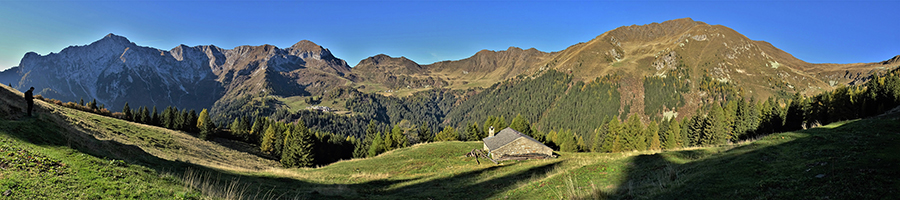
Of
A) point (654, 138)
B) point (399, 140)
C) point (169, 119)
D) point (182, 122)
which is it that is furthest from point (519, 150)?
point (169, 119)

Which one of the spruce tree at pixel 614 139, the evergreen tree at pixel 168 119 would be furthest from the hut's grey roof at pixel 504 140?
the evergreen tree at pixel 168 119

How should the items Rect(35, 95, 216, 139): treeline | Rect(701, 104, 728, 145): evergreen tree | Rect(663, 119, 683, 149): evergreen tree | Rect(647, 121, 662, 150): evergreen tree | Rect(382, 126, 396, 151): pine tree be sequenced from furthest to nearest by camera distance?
Rect(382, 126, 396, 151): pine tree → Rect(647, 121, 662, 150): evergreen tree → Rect(663, 119, 683, 149): evergreen tree → Rect(35, 95, 216, 139): treeline → Rect(701, 104, 728, 145): evergreen tree

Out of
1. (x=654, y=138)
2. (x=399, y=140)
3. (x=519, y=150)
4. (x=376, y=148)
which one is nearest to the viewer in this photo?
(x=519, y=150)

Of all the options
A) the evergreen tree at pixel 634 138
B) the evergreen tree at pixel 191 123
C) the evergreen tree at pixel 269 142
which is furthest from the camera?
the evergreen tree at pixel 191 123

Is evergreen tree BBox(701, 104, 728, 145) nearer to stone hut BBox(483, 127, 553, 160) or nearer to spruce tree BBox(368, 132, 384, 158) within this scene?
stone hut BBox(483, 127, 553, 160)

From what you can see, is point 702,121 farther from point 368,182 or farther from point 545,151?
Result: point 368,182

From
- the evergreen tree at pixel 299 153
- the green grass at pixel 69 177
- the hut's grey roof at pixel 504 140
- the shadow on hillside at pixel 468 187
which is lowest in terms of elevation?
the evergreen tree at pixel 299 153

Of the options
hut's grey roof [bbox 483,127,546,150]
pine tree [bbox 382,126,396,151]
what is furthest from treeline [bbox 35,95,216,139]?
hut's grey roof [bbox 483,127,546,150]

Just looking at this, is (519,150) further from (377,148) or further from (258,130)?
(258,130)

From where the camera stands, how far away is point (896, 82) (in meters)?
55.1

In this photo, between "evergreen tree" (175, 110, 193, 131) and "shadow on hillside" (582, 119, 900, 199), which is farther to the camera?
"evergreen tree" (175, 110, 193, 131)

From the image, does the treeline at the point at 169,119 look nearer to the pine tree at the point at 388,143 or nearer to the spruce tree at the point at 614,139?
the pine tree at the point at 388,143

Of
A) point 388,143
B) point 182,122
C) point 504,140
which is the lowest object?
point 388,143

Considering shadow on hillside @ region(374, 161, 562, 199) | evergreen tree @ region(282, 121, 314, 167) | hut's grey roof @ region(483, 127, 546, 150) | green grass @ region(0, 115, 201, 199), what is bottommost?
evergreen tree @ region(282, 121, 314, 167)
